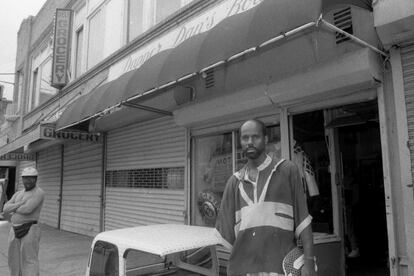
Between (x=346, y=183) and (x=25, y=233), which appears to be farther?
(x=346, y=183)

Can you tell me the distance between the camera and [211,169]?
7.01m

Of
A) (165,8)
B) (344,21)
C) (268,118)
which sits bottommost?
(268,118)

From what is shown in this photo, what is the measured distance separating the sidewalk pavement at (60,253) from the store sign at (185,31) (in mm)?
4291

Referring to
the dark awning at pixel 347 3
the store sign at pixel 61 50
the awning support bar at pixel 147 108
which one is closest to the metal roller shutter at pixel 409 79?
the dark awning at pixel 347 3

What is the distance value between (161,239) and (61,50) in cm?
1193

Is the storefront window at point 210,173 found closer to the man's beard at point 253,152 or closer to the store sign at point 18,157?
the man's beard at point 253,152

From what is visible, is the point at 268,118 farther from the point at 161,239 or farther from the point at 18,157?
the point at 18,157

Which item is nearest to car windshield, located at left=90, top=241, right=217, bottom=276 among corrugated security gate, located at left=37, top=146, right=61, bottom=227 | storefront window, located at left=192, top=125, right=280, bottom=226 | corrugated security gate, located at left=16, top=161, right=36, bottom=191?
storefront window, located at left=192, top=125, right=280, bottom=226

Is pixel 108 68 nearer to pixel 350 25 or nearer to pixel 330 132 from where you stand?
pixel 330 132

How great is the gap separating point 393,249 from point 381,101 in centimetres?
155

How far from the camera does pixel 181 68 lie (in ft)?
16.1

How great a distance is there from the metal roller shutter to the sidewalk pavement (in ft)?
19.8

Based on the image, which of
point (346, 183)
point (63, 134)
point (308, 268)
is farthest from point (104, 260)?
point (63, 134)

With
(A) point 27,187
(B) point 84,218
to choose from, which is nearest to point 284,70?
Result: (A) point 27,187
